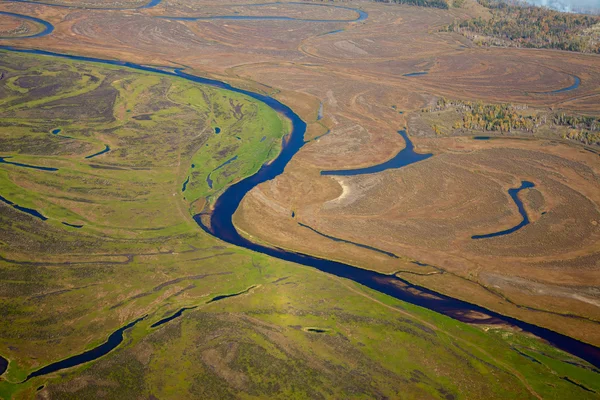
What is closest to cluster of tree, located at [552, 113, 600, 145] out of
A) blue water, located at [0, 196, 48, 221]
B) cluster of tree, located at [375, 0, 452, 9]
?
blue water, located at [0, 196, 48, 221]

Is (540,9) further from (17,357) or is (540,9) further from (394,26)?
(17,357)

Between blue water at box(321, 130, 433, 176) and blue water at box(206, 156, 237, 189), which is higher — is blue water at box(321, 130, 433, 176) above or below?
above

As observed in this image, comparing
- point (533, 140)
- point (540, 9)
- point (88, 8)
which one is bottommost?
point (533, 140)

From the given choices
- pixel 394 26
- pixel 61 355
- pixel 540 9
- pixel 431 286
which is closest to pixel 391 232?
pixel 431 286

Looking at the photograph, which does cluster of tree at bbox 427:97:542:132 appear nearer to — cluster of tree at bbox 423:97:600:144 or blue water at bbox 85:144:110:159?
cluster of tree at bbox 423:97:600:144

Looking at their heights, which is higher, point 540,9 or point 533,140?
point 540,9

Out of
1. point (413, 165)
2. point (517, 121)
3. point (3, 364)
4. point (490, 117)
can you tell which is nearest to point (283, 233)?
point (413, 165)

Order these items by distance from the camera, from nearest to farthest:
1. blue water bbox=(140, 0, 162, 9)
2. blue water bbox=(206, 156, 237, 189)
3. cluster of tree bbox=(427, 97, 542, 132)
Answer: blue water bbox=(206, 156, 237, 189) → cluster of tree bbox=(427, 97, 542, 132) → blue water bbox=(140, 0, 162, 9)

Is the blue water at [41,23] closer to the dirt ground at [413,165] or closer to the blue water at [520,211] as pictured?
the dirt ground at [413,165]
